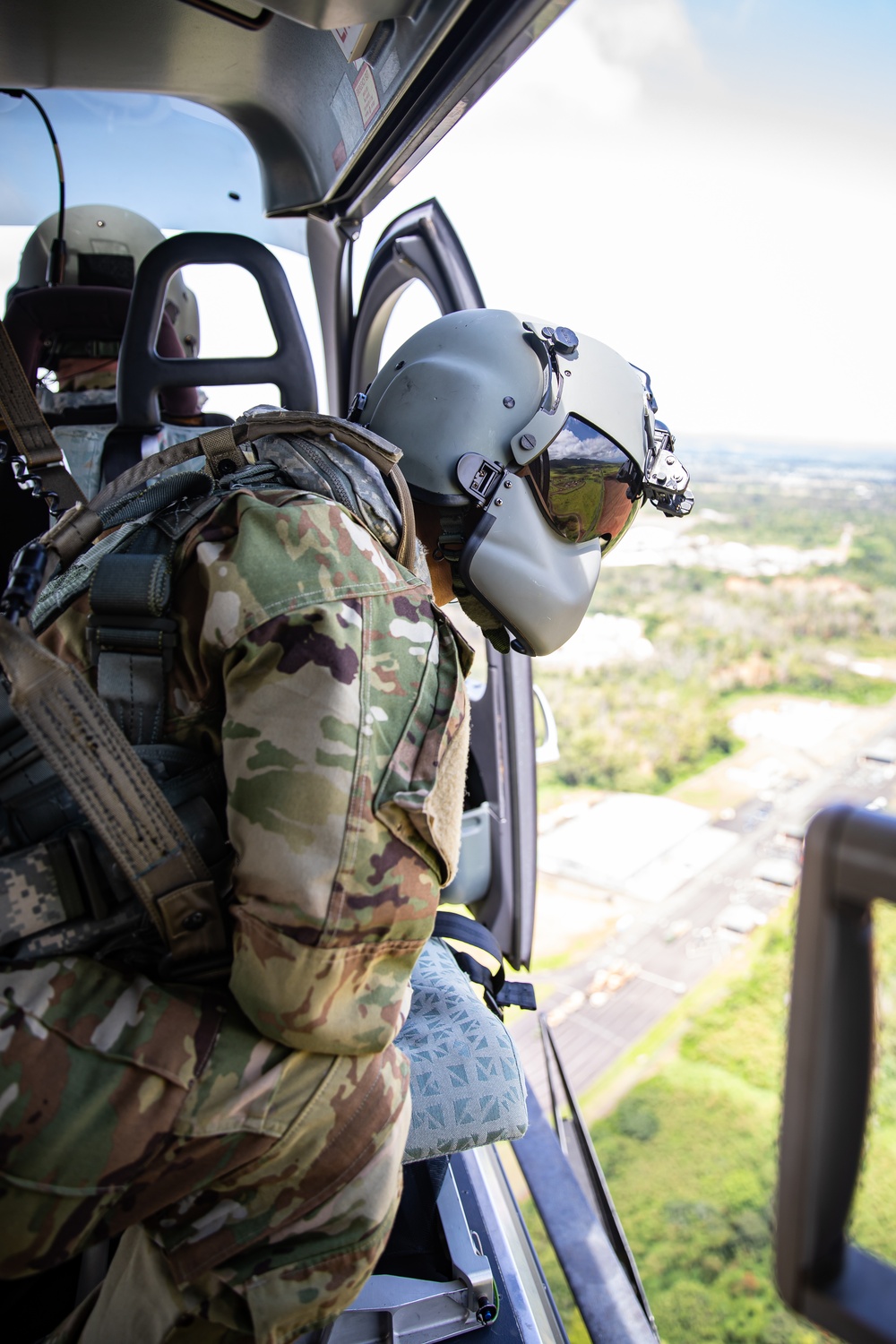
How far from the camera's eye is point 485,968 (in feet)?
6.26

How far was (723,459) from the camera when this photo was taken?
16.5 feet

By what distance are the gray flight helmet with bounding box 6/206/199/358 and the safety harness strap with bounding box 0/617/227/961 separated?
260 cm

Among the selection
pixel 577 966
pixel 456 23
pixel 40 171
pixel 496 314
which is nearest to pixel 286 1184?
pixel 496 314

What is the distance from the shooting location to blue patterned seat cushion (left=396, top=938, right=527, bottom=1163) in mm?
1456

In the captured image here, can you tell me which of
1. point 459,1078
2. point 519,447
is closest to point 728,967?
point 459,1078

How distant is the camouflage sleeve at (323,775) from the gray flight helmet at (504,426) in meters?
0.44

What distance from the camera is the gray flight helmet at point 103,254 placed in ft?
10.3

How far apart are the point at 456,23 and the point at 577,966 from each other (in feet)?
28.9

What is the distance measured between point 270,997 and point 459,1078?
0.70 meters

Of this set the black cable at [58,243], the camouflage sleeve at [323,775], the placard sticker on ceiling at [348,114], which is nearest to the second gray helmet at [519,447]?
the camouflage sleeve at [323,775]

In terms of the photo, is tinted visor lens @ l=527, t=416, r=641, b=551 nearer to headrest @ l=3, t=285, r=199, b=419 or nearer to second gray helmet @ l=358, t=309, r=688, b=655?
second gray helmet @ l=358, t=309, r=688, b=655

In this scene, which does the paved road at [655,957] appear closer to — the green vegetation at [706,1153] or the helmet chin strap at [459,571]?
the green vegetation at [706,1153]

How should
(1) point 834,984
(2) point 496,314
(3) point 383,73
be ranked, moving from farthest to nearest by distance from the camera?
1. (3) point 383,73
2. (2) point 496,314
3. (1) point 834,984

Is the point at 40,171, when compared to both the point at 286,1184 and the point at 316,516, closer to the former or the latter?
the point at 316,516
